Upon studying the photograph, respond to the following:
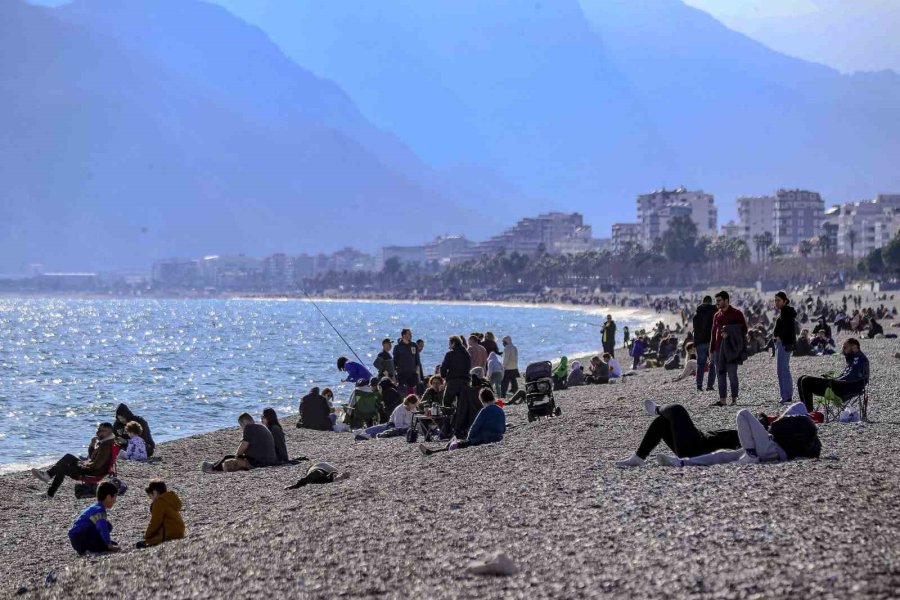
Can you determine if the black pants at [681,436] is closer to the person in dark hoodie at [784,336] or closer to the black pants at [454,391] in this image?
the person in dark hoodie at [784,336]

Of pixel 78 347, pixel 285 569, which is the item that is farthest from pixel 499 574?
pixel 78 347

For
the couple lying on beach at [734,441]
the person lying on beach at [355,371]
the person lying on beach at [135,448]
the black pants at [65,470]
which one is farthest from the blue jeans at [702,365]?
the black pants at [65,470]

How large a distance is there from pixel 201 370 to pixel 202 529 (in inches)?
1709

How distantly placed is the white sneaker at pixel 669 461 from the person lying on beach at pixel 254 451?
21.9 feet

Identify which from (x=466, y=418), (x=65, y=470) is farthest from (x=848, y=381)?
(x=65, y=470)

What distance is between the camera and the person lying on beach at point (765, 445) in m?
11.1

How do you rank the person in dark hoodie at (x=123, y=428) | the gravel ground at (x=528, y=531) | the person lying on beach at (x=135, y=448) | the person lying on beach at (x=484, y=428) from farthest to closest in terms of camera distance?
1. the person lying on beach at (x=135, y=448)
2. the person in dark hoodie at (x=123, y=428)
3. the person lying on beach at (x=484, y=428)
4. the gravel ground at (x=528, y=531)

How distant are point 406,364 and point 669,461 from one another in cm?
1076

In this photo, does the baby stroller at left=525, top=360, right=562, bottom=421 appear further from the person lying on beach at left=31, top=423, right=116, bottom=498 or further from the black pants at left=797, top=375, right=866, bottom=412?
the person lying on beach at left=31, top=423, right=116, bottom=498

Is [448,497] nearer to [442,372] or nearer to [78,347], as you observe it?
[442,372]

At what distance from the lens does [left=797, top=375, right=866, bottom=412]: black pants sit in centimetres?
1405

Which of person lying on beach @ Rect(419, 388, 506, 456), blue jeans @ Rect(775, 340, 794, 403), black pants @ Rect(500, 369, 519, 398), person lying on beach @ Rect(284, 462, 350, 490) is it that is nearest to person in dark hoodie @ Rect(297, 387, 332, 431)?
black pants @ Rect(500, 369, 519, 398)

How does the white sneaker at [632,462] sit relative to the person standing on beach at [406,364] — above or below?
below

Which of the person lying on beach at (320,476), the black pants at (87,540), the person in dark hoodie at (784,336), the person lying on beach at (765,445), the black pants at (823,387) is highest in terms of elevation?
the person in dark hoodie at (784,336)
